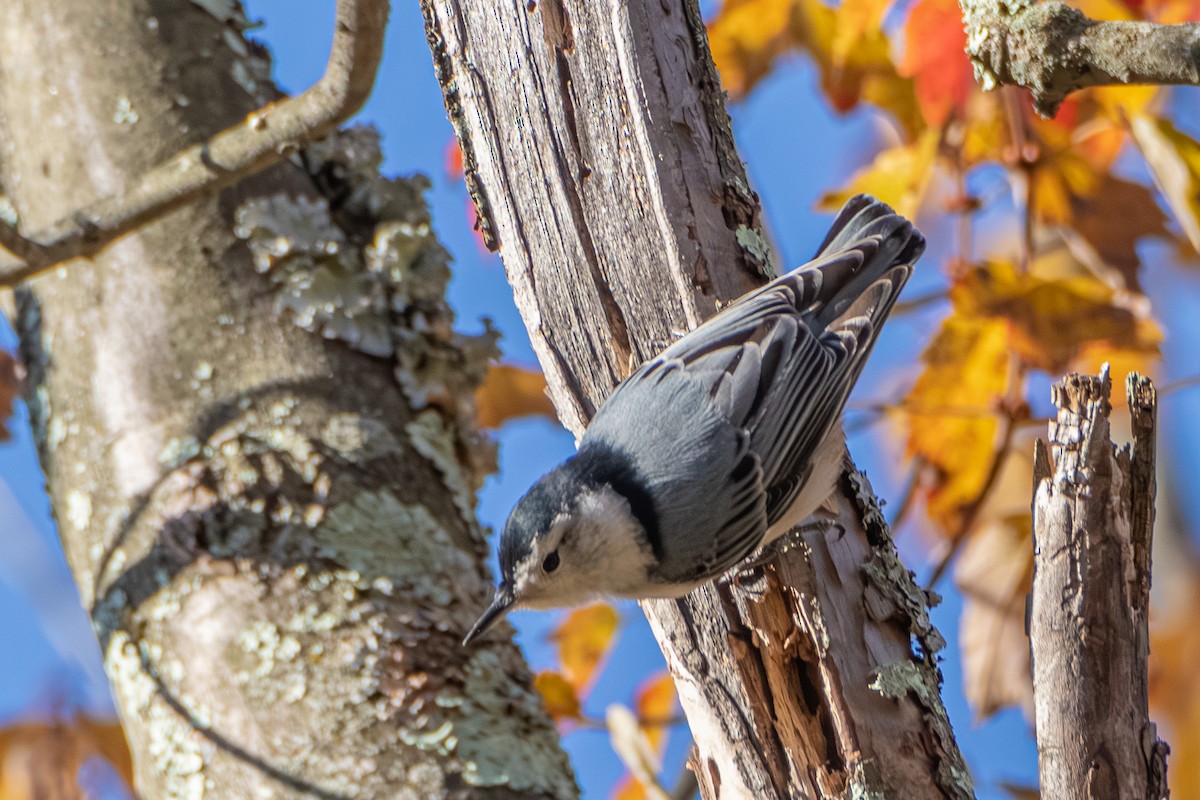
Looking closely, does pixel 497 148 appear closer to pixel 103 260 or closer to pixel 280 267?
pixel 280 267

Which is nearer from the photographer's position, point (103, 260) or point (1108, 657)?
point (1108, 657)

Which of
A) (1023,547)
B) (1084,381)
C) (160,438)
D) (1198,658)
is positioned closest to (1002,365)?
(1023,547)

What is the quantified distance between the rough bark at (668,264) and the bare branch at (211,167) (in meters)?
0.19

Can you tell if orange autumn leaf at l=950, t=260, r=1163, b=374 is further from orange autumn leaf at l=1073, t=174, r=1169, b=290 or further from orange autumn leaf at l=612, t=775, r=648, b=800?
orange autumn leaf at l=612, t=775, r=648, b=800

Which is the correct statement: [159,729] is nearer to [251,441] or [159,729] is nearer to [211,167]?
[251,441]

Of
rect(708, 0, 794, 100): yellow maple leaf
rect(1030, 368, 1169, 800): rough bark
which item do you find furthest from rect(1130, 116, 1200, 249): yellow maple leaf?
rect(708, 0, 794, 100): yellow maple leaf

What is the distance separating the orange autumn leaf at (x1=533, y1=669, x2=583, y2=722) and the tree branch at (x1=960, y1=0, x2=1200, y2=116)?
1.60 metres

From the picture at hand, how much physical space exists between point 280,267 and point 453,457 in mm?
509

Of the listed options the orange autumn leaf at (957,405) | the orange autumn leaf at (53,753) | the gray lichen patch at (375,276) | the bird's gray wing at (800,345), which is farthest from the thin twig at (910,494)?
the orange autumn leaf at (53,753)

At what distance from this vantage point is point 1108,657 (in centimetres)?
142

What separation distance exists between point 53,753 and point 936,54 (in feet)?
7.84

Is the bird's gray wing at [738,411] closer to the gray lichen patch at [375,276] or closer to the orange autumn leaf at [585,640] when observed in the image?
the gray lichen patch at [375,276]

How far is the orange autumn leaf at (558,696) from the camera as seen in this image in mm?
2553

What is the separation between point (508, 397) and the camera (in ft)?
9.62
